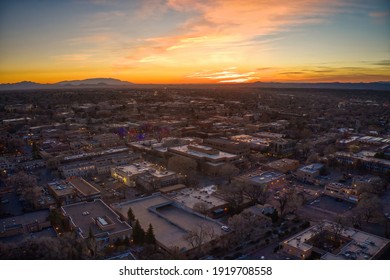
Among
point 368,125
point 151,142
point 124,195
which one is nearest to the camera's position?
point 124,195

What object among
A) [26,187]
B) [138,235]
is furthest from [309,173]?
[26,187]

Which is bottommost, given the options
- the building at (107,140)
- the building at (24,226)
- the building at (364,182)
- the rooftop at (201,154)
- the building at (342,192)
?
the building at (342,192)

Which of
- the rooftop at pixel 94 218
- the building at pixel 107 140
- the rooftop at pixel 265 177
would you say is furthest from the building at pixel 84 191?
the building at pixel 107 140

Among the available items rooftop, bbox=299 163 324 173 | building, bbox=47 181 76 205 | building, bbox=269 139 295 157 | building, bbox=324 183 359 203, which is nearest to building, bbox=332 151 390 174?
rooftop, bbox=299 163 324 173

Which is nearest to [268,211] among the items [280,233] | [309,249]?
[280,233]

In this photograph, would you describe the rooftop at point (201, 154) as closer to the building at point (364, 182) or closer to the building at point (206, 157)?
the building at point (206, 157)
